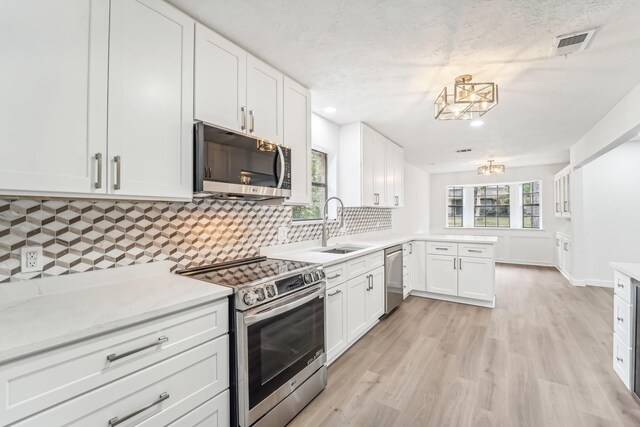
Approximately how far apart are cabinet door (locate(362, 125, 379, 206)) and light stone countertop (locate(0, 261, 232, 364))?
2463 mm

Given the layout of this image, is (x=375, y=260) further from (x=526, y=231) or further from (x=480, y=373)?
(x=526, y=231)

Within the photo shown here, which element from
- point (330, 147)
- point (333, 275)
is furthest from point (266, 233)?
point (330, 147)

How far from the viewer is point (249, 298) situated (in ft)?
4.90

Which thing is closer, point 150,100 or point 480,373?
point 150,100

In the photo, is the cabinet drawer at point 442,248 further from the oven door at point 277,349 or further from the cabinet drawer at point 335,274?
the oven door at point 277,349

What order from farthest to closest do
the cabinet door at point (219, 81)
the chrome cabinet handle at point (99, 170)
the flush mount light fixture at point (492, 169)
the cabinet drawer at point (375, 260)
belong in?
the flush mount light fixture at point (492, 169), the cabinet drawer at point (375, 260), the cabinet door at point (219, 81), the chrome cabinet handle at point (99, 170)

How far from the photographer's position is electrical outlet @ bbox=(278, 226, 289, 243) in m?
2.73

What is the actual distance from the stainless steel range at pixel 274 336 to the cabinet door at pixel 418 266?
2.66 metres

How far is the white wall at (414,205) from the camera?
591cm

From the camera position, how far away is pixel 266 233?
8.48 ft

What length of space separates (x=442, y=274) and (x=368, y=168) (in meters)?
1.94

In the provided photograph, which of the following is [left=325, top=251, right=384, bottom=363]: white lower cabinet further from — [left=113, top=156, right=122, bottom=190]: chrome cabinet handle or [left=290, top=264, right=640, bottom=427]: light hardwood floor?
[left=113, top=156, right=122, bottom=190]: chrome cabinet handle

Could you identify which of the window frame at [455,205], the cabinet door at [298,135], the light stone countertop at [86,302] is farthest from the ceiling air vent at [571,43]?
the window frame at [455,205]

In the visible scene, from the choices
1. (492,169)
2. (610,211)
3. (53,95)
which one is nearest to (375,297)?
(53,95)
